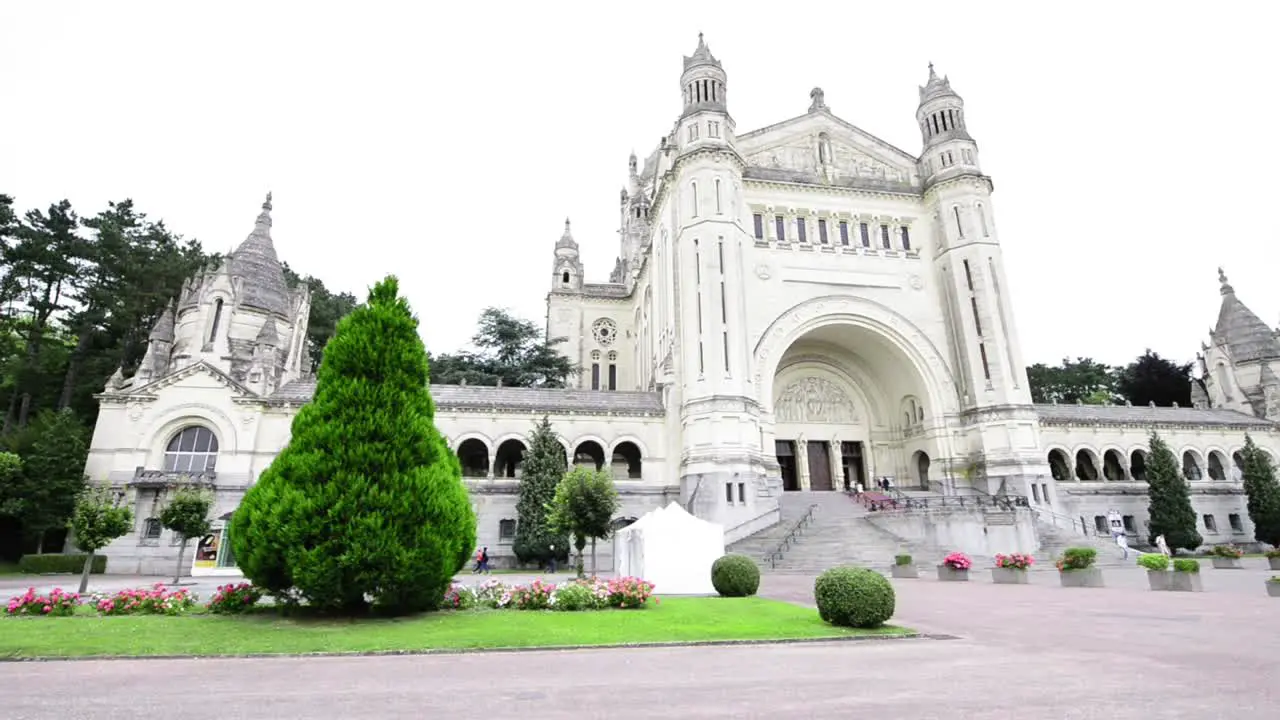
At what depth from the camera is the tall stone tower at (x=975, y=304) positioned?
33.4 meters

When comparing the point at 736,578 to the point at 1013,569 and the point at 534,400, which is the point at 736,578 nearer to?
the point at 1013,569

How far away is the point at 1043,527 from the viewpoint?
2995 cm

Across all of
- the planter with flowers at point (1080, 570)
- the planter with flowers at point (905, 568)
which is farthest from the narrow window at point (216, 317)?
the planter with flowers at point (1080, 570)

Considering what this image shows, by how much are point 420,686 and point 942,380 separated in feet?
118

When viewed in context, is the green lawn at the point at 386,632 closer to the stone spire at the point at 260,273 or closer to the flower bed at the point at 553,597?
the flower bed at the point at 553,597

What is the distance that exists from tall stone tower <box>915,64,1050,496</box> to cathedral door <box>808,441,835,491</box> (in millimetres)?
7709

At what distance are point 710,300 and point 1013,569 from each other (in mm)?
17951

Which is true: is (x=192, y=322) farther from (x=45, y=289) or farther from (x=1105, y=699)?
(x=1105, y=699)

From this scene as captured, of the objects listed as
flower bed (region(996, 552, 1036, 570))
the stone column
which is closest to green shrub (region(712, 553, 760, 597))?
flower bed (region(996, 552, 1036, 570))

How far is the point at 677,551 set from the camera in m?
19.0

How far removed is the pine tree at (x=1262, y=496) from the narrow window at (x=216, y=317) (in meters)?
55.9

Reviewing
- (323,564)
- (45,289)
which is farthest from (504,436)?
(45,289)

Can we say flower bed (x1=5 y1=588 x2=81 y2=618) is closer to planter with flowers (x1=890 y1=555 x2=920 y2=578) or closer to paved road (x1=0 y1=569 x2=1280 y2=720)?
paved road (x1=0 y1=569 x2=1280 y2=720)

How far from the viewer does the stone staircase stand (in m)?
25.0
